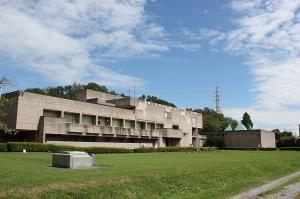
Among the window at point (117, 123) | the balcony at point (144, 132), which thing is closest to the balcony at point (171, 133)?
the balcony at point (144, 132)

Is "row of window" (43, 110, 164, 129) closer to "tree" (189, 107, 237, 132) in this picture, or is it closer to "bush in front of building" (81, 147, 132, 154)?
"bush in front of building" (81, 147, 132, 154)

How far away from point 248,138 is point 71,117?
55933mm

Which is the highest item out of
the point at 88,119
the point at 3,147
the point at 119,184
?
the point at 88,119

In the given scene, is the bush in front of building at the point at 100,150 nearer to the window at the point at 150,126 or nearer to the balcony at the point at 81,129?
the balcony at the point at 81,129

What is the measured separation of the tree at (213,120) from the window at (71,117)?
223 ft

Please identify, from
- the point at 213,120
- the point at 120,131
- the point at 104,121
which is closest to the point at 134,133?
the point at 120,131

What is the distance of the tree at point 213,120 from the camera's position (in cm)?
12300

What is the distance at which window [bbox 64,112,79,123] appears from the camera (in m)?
59.6

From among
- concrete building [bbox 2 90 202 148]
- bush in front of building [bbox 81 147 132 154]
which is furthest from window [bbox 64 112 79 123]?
bush in front of building [bbox 81 147 132 154]

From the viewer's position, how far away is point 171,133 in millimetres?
81750

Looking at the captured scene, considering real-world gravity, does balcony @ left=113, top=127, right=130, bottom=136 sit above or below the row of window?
below

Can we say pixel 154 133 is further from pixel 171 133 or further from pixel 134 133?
pixel 134 133

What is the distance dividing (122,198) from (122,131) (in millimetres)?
53084

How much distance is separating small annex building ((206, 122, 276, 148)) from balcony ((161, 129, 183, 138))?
2283cm
